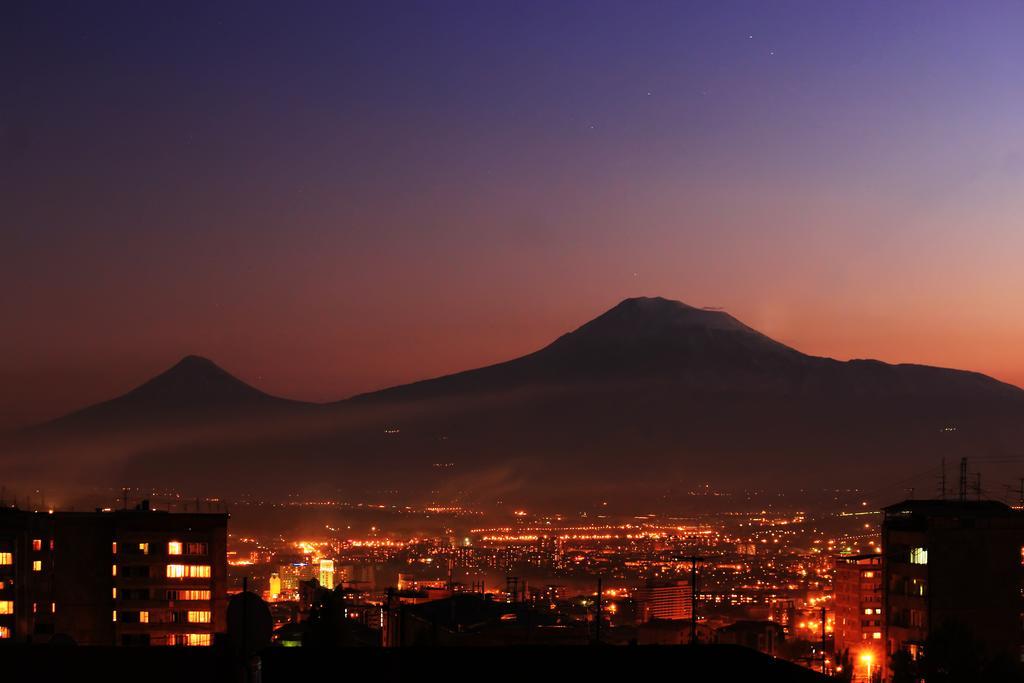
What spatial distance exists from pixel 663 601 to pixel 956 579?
30.6m

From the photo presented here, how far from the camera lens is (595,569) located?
345 feet

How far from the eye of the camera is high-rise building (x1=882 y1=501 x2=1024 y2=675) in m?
37.3

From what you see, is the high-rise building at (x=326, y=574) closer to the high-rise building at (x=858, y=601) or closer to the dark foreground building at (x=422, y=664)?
the high-rise building at (x=858, y=601)

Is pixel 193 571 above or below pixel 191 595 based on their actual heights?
above

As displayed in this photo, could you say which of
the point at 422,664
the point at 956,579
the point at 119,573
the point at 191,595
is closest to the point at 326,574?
the point at 119,573

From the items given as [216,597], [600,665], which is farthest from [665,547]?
[600,665]

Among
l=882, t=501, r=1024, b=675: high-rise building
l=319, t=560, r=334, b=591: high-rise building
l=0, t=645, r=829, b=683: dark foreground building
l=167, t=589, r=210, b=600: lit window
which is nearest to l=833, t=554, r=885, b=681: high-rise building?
l=882, t=501, r=1024, b=675: high-rise building

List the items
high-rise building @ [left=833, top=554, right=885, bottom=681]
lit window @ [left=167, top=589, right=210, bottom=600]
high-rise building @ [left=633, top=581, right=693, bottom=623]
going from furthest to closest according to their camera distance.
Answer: high-rise building @ [left=633, top=581, right=693, bottom=623], high-rise building @ [left=833, top=554, right=885, bottom=681], lit window @ [left=167, top=589, right=210, bottom=600]

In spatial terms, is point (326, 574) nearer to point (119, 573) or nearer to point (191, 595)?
point (119, 573)

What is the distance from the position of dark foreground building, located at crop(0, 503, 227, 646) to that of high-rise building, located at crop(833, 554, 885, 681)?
22.3 meters

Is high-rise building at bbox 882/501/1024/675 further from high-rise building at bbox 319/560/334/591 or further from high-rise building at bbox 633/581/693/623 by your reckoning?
high-rise building at bbox 319/560/334/591

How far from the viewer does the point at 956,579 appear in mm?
37469

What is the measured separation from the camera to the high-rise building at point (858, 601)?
172 ft

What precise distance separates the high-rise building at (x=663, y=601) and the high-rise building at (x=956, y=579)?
2639 centimetres
